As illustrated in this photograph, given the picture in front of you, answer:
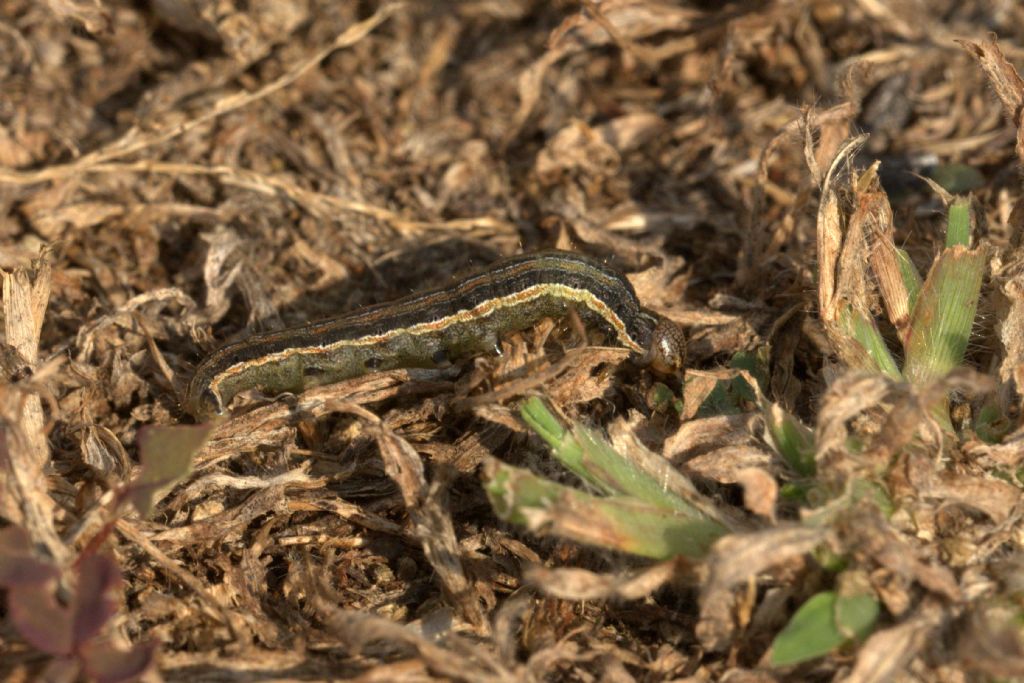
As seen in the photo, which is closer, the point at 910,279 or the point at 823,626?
the point at 823,626

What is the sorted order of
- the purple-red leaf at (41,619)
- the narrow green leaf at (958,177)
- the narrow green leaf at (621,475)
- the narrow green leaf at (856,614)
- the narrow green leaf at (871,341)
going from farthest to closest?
the narrow green leaf at (958,177), the narrow green leaf at (871,341), the narrow green leaf at (621,475), the narrow green leaf at (856,614), the purple-red leaf at (41,619)

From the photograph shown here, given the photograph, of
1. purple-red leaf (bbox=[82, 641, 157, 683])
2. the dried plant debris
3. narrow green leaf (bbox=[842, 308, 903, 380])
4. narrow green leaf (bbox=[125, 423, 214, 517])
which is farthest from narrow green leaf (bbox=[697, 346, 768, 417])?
purple-red leaf (bbox=[82, 641, 157, 683])

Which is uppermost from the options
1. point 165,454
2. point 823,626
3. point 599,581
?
point 165,454

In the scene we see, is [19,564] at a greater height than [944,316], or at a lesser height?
greater

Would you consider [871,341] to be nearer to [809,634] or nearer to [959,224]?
[959,224]

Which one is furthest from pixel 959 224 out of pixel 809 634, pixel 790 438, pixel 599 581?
pixel 599 581

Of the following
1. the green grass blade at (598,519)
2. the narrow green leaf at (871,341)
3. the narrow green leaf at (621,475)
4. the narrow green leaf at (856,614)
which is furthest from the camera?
the narrow green leaf at (871,341)

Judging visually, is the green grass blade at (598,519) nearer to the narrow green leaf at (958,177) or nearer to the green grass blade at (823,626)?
the green grass blade at (823,626)

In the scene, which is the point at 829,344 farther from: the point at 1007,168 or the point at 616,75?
the point at 616,75

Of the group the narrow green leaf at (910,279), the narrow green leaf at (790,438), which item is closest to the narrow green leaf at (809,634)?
the narrow green leaf at (790,438)
